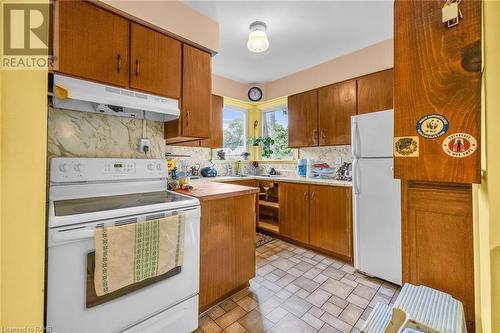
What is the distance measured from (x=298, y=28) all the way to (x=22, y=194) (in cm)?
266

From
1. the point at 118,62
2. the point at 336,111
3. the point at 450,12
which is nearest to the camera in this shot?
the point at 450,12

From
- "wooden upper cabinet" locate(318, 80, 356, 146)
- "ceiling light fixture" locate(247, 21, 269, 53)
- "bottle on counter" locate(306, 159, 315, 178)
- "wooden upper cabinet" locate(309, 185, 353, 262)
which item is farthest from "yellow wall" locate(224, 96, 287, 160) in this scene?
"ceiling light fixture" locate(247, 21, 269, 53)

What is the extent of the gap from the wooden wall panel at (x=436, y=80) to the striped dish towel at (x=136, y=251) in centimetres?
125

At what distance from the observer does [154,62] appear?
1725 millimetres

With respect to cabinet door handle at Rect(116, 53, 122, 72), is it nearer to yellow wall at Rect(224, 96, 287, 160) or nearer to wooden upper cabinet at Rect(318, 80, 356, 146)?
wooden upper cabinet at Rect(318, 80, 356, 146)

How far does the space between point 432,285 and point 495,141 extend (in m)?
0.87

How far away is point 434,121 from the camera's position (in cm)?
79

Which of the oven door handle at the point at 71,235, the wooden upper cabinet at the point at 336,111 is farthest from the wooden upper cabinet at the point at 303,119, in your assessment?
the oven door handle at the point at 71,235

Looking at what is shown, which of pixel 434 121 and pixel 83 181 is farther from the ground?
pixel 434 121

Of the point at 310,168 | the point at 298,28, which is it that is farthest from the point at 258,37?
the point at 310,168

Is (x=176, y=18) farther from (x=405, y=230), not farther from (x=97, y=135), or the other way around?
(x=405, y=230)

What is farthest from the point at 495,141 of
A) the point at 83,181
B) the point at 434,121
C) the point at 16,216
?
the point at 83,181

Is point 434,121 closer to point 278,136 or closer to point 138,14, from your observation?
point 138,14

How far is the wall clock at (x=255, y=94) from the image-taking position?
4012 millimetres
